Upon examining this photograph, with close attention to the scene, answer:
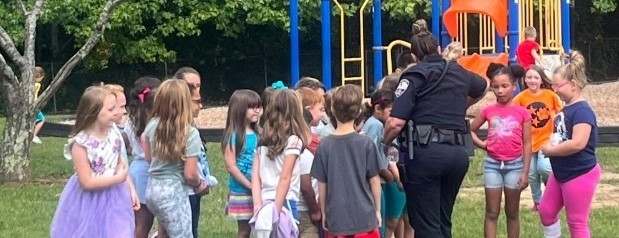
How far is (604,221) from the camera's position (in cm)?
890

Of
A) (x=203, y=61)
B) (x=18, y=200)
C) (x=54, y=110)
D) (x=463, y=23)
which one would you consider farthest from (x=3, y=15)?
(x=18, y=200)

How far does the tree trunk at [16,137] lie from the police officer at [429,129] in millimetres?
6876

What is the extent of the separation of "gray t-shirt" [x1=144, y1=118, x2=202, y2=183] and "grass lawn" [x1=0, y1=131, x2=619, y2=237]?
6.60 feet

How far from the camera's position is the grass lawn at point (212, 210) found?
858 centimetres

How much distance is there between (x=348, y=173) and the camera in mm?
6156

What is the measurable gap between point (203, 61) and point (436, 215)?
76.6 feet

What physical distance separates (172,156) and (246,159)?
0.49 m

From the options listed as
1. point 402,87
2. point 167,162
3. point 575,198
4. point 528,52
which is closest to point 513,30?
point 528,52

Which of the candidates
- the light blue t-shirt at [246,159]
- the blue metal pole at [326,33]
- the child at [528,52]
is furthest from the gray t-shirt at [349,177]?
the blue metal pole at [326,33]

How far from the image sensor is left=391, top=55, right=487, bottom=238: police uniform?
6.42 meters

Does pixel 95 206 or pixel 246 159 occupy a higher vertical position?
pixel 246 159

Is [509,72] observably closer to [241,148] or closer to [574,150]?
[574,150]

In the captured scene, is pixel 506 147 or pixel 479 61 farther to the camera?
pixel 479 61

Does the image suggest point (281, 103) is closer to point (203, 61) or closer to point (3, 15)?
point (3, 15)
